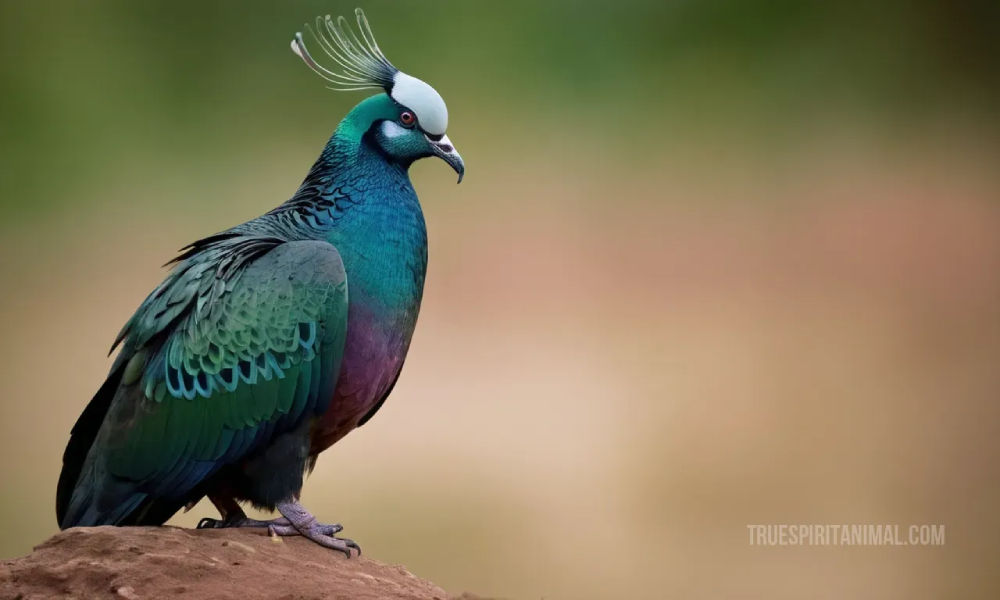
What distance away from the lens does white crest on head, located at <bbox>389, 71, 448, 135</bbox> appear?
12.9ft

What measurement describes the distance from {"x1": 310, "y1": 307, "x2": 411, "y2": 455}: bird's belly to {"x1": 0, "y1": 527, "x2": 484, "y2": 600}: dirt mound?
0.49 m

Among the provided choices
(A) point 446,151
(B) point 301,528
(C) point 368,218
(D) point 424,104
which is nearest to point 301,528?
(B) point 301,528

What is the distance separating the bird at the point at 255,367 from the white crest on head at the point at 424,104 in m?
0.30

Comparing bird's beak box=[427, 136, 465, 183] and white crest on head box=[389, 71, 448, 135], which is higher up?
white crest on head box=[389, 71, 448, 135]

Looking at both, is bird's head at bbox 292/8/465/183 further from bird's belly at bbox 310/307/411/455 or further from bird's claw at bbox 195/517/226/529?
bird's claw at bbox 195/517/226/529

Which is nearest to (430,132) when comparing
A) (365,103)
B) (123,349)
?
(365,103)

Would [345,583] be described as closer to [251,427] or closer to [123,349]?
[251,427]

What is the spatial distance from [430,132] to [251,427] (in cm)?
134

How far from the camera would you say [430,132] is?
3.98 metres

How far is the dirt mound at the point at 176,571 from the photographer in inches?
121

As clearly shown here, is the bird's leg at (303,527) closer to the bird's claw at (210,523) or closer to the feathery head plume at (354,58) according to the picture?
the bird's claw at (210,523)

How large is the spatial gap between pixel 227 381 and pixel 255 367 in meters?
0.11

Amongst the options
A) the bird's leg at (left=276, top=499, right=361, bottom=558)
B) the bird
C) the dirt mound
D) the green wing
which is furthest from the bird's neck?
the dirt mound

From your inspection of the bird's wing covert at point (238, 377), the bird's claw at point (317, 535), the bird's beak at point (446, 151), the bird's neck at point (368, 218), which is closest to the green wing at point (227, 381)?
the bird's wing covert at point (238, 377)
